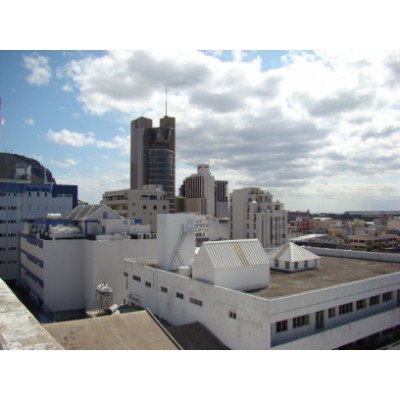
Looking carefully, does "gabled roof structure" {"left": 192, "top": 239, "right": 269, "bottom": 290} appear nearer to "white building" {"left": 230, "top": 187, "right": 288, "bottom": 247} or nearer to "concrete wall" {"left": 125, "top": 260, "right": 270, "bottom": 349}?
"concrete wall" {"left": 125, "top": 260, "right": 270, "bottom": 349}

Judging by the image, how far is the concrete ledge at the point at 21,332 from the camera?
8.30 m

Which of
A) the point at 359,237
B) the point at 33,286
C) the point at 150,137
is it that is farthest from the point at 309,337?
the point at 150,137

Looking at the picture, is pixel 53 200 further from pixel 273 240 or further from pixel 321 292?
pixel 321 292

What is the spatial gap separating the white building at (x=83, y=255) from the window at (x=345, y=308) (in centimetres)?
1755

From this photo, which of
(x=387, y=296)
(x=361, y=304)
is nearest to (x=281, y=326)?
(x=361, y=304)

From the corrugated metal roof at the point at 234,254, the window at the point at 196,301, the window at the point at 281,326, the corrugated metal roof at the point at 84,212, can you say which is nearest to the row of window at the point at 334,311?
the window at the point at 281,326

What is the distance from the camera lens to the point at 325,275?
73.8ft

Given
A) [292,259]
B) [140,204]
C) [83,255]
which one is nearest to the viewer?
[292,259]

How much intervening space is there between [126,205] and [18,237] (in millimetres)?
17196

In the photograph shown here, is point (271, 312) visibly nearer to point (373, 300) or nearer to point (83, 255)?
point (373, 300)

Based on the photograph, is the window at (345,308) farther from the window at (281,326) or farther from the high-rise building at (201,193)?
the high-rise building at (201,193)

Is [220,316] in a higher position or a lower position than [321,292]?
lower

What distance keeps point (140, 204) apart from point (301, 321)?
4404cm

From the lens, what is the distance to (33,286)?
34.9 metres
